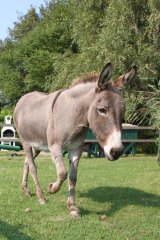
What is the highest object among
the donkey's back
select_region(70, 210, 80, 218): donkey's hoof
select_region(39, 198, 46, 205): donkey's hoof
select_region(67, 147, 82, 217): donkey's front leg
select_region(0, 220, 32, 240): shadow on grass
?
the donkey's back

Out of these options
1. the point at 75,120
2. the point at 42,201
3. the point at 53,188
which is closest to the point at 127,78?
the point at 75,120

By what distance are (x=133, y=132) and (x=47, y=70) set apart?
694 inches

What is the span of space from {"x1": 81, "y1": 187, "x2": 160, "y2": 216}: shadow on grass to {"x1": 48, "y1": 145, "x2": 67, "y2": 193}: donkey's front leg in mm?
1019

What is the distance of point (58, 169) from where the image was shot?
6.21 meters

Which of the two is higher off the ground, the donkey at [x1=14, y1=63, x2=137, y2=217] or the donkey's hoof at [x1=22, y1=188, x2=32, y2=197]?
the donkey at [x1=14, y1=63, x2=137, y2=217]

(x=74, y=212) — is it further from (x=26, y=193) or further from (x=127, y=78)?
(x=127, y=78)

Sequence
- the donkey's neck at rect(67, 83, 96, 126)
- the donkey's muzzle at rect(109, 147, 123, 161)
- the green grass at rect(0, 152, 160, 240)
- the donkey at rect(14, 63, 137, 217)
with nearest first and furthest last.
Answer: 1. the green grass at rect(0, 152, 160, 240)
2. the donkey's muzzle at rect(109, 147, 123, 161)
3. the donkey at rect(14, 63, 137, 217)
4. the donkey's neck at rect(67, 83, 96, 126)

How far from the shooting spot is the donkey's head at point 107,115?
562cm

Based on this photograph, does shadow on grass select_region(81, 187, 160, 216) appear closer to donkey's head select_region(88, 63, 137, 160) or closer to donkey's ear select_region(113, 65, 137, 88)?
donkey's head select_region(88, 63, 137, 160)

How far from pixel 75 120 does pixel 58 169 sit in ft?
2.42

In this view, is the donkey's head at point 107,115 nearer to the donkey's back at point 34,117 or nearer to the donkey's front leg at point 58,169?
the donkey's front leg at point 58,169

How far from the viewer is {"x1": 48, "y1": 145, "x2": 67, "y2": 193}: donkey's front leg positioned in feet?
19.6

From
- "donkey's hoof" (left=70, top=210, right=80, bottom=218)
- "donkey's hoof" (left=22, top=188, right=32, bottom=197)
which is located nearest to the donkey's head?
"donkey's hoof" (left=70, top=210, right=80, bottom=218)

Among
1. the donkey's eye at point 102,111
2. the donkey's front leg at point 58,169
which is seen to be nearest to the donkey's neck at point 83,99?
the donkey's eye at point 102,111
